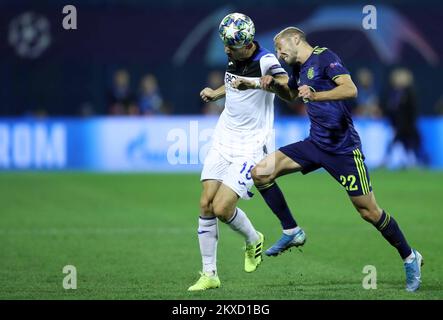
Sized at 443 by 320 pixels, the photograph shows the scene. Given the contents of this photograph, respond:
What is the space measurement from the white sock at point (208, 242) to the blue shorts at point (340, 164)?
0.98 m

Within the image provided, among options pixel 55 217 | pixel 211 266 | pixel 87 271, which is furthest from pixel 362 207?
pixel 55 217

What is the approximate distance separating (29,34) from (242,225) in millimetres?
17412

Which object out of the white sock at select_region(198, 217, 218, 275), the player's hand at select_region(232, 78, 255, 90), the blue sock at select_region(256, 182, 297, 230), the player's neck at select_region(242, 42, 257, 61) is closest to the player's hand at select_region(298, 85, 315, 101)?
the player's hand at select_region(232, 78, 255, 90)

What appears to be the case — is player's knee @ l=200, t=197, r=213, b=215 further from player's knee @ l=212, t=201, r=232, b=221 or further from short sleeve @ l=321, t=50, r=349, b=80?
short sleeve @ l=321, t=50, r=349, b=80

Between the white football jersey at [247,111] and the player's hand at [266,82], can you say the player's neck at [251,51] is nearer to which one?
the white football jersey at [247,111]

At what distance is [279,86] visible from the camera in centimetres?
953

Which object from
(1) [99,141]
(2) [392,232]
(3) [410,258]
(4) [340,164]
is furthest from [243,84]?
(1) [99,141]

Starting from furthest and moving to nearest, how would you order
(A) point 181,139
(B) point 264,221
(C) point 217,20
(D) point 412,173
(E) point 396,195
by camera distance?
(C) point 217,20
(D) point 412,173
(E) point 396,195
(B) point 264,221
(A) point 181,139

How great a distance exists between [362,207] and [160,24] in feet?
59.6

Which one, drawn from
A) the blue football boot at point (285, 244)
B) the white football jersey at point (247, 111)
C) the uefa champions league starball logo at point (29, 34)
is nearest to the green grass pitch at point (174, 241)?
the blue football boot at point (285, 244)

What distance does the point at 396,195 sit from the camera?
18.4m

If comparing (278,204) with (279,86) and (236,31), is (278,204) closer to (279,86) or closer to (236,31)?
(279,86)

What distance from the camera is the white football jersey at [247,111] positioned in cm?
970

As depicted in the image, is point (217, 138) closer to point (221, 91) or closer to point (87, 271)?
point (221, 91)
